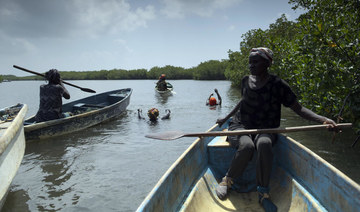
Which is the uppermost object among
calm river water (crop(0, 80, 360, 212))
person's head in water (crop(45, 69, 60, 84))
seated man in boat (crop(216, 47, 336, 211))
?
person's head in water (crop(45, 69, 60, 84))

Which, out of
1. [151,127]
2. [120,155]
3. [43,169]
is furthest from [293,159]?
[151,127]

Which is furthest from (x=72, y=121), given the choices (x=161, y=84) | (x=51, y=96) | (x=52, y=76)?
(x=161, y=84)

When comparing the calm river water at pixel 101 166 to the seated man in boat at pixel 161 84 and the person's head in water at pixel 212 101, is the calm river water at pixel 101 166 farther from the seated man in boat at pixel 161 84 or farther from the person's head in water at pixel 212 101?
the seated man in boat at pixel 161 84

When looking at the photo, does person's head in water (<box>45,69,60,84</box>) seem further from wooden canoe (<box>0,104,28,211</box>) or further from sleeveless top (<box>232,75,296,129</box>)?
sleeveless top (<box>232,75,296,129</box>)

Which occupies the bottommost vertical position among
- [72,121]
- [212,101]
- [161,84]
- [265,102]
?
[212,101]

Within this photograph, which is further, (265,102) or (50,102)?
(50,102)

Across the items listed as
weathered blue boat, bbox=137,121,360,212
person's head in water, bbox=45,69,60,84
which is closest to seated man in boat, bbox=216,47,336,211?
weathered blue boat, bbox=137,121,360,212

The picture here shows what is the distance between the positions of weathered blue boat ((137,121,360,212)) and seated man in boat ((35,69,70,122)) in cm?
567

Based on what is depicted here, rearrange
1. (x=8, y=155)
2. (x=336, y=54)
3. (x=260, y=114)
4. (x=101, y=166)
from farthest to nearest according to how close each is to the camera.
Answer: (x=101, y=166) → (x=336, y=54) → (x=8, y=155) → (x=260, y=114)

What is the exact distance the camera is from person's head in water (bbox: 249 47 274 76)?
3.46 m

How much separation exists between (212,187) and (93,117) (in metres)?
7.86

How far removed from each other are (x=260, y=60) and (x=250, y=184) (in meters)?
1.70

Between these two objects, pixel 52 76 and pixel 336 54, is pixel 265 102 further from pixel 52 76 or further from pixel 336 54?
A: pixel 52 76

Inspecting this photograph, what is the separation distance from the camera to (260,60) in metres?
3.48
